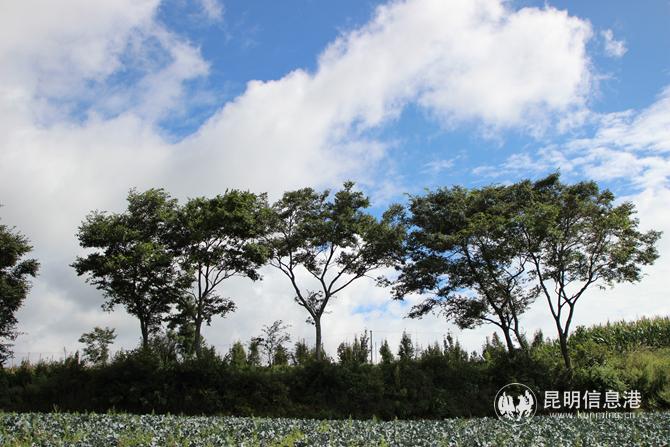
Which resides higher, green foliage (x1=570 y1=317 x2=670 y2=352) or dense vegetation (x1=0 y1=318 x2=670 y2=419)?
green foliage (x1=570 y1=317 x2=670 y2=352)

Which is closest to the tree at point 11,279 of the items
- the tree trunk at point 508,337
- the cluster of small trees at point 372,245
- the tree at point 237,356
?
the cluster of small trees at point 372,245

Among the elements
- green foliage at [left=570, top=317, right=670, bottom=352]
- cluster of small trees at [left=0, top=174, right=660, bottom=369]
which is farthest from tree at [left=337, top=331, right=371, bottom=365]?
green foliage at [left=570, top=317, right=670, bottom=352]

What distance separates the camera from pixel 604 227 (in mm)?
22328

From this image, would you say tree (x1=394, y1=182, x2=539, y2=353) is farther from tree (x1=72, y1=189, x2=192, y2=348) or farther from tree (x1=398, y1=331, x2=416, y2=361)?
tree (x1=72, y1=189, x2=192, y2=348)

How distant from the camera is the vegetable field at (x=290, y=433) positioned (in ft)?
22.4

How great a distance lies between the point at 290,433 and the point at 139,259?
18.5 meters

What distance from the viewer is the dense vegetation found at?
17.7m

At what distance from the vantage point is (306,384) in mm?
19000

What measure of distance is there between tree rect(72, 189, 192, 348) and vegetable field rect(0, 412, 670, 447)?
622 inches

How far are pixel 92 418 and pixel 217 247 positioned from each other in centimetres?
1694

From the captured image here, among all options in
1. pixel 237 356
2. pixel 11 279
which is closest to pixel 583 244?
pixel 237 356

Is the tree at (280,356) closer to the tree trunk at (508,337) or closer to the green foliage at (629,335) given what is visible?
the tree trunk at (508,337)

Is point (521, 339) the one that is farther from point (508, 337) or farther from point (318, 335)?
point (318, 335)

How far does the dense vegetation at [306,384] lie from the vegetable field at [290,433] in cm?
910
